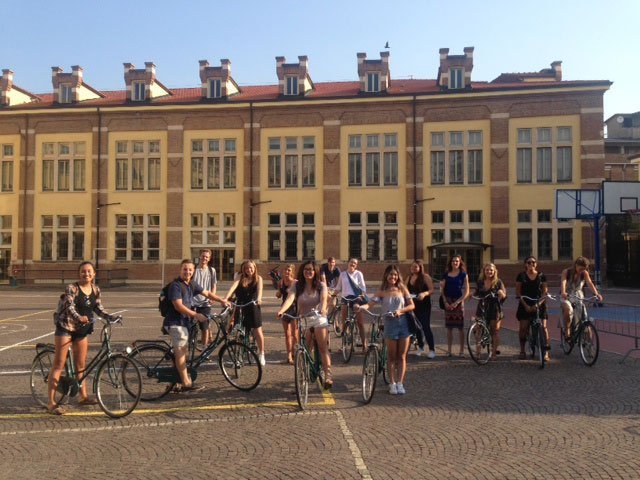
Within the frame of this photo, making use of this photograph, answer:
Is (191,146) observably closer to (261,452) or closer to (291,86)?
(291,86)

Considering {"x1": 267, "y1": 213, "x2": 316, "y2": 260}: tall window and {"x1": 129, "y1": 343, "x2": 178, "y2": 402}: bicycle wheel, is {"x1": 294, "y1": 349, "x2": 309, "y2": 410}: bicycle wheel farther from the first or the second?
{"x1": 267, "y1": 213, "x2": 316, "y2": 260}: tall window

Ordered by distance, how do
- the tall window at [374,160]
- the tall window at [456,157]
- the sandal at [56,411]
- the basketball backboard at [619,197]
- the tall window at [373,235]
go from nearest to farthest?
the sandal at [56,411], the basketball backboard at [619,197], the tall window at [456,157], the tall window at [373,235], the tall window at [374,160]

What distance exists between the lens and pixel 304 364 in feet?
24.1

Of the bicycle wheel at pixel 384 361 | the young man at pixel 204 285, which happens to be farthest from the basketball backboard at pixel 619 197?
the bicycle wheel at pixel 384 361

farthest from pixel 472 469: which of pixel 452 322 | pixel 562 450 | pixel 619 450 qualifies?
pixel 452 322

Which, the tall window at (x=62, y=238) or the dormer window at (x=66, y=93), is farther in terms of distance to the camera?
the dormer window at (x=66, y=93)

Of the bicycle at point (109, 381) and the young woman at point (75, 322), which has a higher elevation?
the young woman at point (75, 322)

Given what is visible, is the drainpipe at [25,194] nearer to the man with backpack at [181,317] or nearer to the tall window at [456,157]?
the tall window at [456,157]

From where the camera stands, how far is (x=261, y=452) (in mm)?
5641

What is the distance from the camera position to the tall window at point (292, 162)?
131 feet

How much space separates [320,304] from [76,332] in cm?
306

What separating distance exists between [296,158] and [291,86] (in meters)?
5.33

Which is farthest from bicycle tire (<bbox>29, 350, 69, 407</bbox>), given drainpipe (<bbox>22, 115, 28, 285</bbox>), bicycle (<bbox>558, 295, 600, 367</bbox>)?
drainpipe (<bbox>22, 115, 28, 285</bbox>)

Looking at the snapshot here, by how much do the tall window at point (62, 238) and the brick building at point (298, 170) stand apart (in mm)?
95
